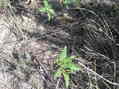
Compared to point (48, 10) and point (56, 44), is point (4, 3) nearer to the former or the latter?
point (48, 10)

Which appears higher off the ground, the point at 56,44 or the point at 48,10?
the point at 48,10

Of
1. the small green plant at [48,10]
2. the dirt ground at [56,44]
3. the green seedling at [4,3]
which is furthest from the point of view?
the green seedling at [4,3]

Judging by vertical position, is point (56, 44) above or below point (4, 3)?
below

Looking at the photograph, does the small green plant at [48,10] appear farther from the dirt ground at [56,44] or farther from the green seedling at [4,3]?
the green seedling at [4,3]

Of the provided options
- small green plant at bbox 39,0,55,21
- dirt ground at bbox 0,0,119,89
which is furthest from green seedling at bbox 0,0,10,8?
small green plant at bbox 39,0,55,21

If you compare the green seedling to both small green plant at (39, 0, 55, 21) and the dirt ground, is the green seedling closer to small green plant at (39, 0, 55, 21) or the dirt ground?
the dirt ground

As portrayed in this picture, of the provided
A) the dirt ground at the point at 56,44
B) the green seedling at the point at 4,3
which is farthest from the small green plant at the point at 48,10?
the green seedling at the point at 4,3

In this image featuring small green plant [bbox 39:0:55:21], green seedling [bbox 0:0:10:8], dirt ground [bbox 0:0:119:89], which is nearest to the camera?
dirt ground [bbox 0:0:119:89]

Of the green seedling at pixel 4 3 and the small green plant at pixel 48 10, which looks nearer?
the small green plant at pixel 48 10

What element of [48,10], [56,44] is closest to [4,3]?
[48,10]

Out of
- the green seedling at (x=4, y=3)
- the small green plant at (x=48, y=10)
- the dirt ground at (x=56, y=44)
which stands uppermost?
the green seedling at (x=4, y=3)

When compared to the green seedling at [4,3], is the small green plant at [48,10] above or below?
below

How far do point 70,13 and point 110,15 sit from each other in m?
0.34

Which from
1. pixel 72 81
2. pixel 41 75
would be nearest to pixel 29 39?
pixel 41 75
